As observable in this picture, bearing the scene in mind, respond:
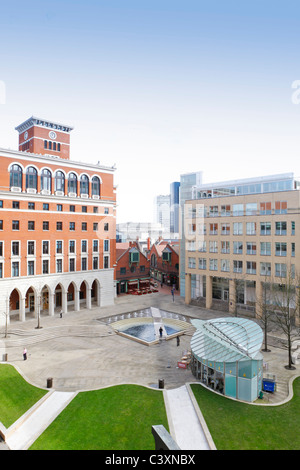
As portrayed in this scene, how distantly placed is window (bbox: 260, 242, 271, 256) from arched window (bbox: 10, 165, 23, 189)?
3452 cm

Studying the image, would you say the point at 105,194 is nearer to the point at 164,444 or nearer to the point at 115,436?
the point at 115,436

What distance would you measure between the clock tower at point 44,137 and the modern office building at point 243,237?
26.6 meters

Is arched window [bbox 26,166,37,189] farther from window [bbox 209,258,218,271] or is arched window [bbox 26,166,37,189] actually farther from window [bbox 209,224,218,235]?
window [bbox 209,258,218,271]

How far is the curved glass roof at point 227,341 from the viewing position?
21828 mm

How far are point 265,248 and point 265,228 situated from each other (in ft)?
9.06

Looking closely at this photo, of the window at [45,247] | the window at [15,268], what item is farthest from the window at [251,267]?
the window at [15,268]

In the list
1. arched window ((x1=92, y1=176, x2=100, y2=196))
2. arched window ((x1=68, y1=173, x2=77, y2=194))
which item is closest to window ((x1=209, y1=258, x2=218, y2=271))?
arched window ((x1=92, y1=176, x2=100, y2=196))

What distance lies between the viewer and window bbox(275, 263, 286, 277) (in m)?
40.2

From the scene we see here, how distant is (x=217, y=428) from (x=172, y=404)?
12.4 feet

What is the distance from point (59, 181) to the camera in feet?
153

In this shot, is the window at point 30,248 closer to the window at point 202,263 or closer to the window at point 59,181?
the window at point 59,181

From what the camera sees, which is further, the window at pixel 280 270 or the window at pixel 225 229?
the window at pixel 225 229
